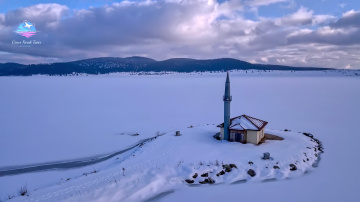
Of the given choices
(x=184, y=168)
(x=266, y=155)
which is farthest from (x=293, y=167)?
(x=184, y=168)

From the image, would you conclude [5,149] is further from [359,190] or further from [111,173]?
[359,190]

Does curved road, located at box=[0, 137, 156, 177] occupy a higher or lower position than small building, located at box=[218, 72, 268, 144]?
lower

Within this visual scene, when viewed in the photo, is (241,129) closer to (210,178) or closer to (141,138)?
(210,178)

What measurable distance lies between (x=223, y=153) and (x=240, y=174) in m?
3.69

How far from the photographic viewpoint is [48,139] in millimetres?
27828

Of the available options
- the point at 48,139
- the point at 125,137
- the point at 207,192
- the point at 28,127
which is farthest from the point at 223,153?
the point at 28,127

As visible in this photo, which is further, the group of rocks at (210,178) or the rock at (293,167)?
the rock at (293,167)

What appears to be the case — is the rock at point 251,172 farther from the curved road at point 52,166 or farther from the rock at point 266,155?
the curved road at point 52,166

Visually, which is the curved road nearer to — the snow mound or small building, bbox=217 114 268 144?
the snow mound

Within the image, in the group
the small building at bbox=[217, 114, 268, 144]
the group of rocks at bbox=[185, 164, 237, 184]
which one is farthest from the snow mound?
the small building at bbox=[217, 114, 268, 144]

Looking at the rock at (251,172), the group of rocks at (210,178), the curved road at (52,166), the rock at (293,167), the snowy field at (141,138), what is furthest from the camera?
the curved road at (52,166)

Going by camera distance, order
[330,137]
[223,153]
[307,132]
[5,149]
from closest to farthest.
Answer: [223,153] < [5,149] < [330,137] < [307,132]

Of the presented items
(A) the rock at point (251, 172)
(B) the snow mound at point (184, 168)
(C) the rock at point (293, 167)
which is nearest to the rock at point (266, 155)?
(B) the snow mound at point (184, 168)

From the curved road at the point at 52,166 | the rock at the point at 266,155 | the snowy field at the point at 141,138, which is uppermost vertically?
the rock at the point at 266,155
